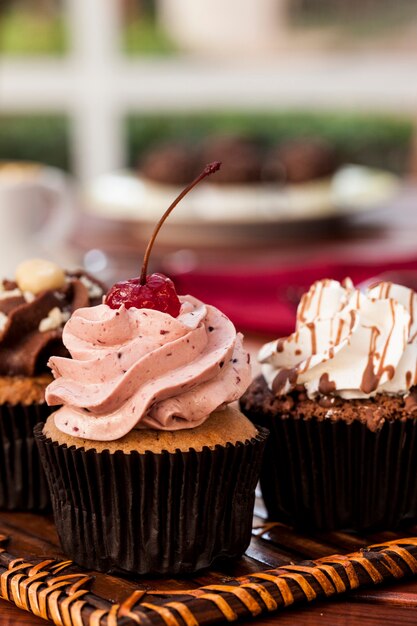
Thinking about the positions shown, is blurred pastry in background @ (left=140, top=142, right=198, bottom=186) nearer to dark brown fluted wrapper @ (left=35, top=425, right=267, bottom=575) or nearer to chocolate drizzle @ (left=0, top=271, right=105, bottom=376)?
chocolate drizzle @ (left=0, top=271, right=105, bottom=376)

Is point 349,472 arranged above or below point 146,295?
below

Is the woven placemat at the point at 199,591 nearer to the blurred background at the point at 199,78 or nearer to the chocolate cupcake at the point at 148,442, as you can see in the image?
the chocolate cupcake at the point at 148,442

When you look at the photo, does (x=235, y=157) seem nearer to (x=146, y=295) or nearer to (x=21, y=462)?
(x=21, y=462)

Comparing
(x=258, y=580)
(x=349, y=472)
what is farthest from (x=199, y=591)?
(x=349, y=472)

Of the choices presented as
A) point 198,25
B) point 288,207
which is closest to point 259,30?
point 198,25

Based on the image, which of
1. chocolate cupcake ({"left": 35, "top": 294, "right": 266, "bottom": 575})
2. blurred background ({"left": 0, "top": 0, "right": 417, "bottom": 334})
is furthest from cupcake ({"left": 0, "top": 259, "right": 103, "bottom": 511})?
blurred background ({"left": 0, "top": 0, "right": 417, "bottom": 334})

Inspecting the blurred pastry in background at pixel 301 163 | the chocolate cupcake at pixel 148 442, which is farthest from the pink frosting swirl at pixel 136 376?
the blurred pastry in background at pixel 301 163

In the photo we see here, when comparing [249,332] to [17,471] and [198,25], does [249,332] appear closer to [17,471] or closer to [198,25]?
[17,471]
